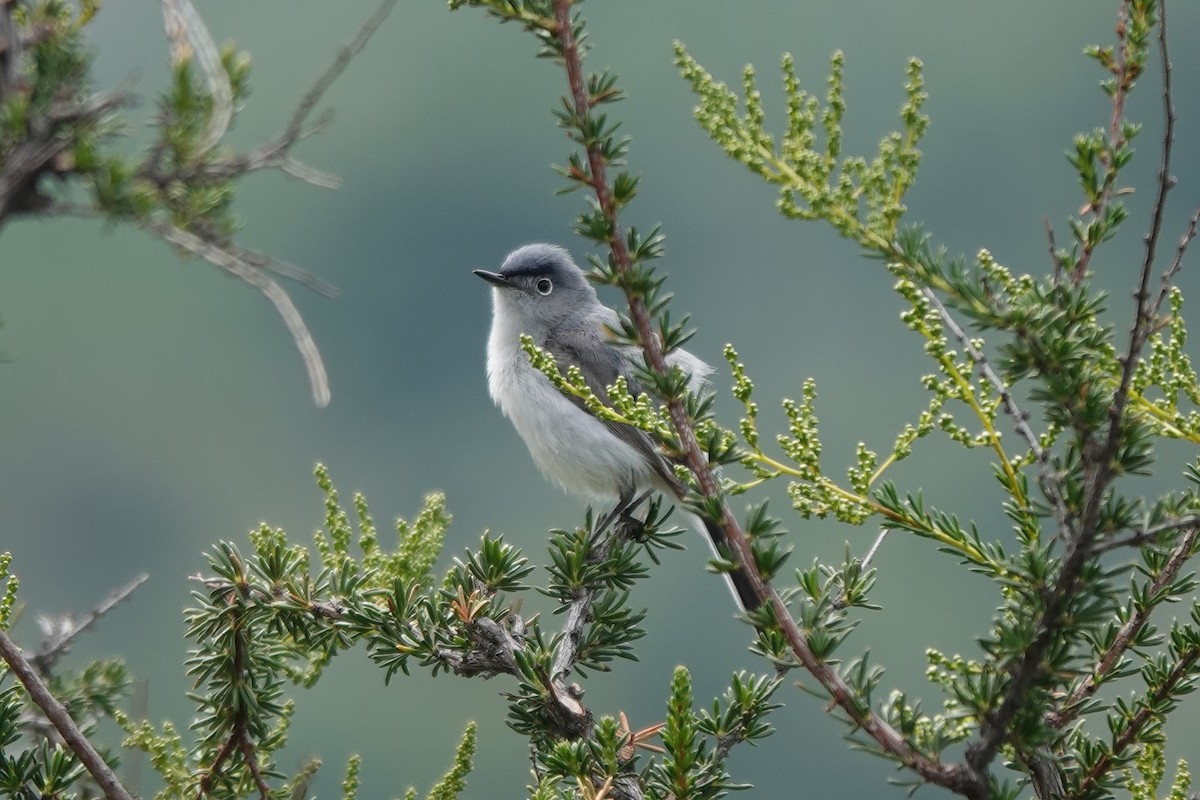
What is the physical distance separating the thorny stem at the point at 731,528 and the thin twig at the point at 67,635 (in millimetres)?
1427

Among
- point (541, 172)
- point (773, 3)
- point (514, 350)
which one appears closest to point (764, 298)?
point (541, 172)

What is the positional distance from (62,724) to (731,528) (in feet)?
3.86

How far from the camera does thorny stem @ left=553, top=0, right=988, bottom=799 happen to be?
1.94 metres

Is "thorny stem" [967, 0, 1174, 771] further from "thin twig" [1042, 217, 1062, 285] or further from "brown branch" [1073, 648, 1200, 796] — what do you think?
"brown branch" [1073, 648, 1200, 796]

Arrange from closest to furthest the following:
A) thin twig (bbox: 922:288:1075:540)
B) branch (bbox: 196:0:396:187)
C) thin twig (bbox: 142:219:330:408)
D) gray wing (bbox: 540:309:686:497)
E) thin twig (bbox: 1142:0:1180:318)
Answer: thin twig (bbox: 1142:0:1180:318) < thin twig (bbox: 922:288:1075:540) < thin twig (bbox: 142:219:330:408) < branch (bbox: 196:0:396:187) < gray wing (bbox: 540:309:686:497)

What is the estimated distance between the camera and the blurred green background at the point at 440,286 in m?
85.4

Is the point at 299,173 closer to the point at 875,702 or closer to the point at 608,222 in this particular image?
the point at 608,222

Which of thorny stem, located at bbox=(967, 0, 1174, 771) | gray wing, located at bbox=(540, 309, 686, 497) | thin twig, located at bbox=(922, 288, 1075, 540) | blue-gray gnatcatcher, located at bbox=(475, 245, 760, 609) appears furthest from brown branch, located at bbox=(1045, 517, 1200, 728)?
gray wing, located at bbox=(540, 309, 686, 497)

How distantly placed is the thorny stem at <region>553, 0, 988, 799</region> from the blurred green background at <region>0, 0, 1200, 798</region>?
245 ft

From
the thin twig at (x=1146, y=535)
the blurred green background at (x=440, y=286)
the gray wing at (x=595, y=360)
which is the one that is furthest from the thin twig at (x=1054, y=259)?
the blurred green background at (x=440, y=286)

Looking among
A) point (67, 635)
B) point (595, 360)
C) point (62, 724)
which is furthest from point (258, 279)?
point (595, 360)

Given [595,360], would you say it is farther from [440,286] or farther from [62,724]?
[440,286]

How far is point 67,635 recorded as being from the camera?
9.50ft

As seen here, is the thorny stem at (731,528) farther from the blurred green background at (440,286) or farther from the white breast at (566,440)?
the blurred green background at (440,286)
